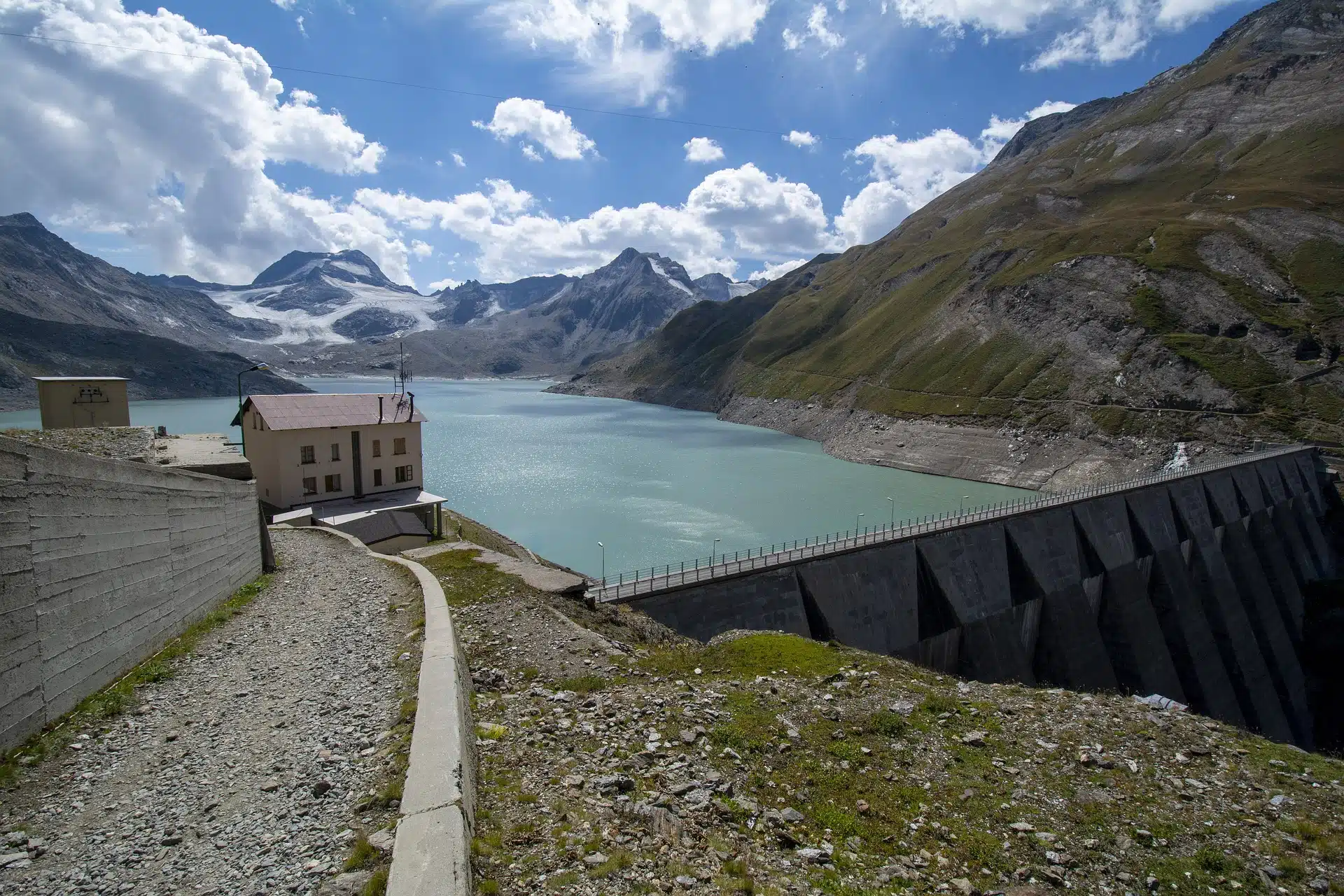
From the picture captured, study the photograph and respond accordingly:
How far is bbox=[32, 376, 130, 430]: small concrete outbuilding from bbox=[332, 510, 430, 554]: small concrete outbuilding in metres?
12.1

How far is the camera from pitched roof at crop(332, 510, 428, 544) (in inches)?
1221

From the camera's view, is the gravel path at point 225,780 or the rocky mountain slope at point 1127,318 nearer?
the gravel path at point 225,780

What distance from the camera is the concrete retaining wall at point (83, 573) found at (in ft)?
25.9

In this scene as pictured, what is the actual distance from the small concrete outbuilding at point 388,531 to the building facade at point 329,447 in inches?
216

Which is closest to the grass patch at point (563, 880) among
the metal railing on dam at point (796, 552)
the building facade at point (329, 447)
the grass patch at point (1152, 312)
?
the metal railing on dam at point (796, 552)

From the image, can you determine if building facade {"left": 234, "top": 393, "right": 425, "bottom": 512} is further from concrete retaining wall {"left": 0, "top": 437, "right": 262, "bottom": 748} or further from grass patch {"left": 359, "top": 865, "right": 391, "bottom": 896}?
grass patch {"left": 359, "top": 865, "right": 391, "bottom": 896}

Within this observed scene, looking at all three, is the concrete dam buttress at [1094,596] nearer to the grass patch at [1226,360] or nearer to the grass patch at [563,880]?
the grass patch at [563,880]

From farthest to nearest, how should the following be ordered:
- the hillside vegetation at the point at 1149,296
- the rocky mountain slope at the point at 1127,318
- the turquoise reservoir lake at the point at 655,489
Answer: the hillside vegetation at the point at 1149,296, the rocky mountain slope at the point at 1127,318, the turquoise reservoir lake at the point at 655,489

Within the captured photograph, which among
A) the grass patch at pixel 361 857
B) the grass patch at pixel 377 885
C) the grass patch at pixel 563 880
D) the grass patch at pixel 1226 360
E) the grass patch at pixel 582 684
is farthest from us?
the grass patch at pixel 1226 360

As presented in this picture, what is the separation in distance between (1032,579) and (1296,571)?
36.4 m

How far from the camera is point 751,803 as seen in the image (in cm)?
945

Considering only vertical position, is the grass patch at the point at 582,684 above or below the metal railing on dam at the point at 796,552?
above

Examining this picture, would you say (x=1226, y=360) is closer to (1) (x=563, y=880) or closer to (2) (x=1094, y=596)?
(2) (x=1094, y=596)

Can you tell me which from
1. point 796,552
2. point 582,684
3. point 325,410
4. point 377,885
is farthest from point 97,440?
point 796,552
